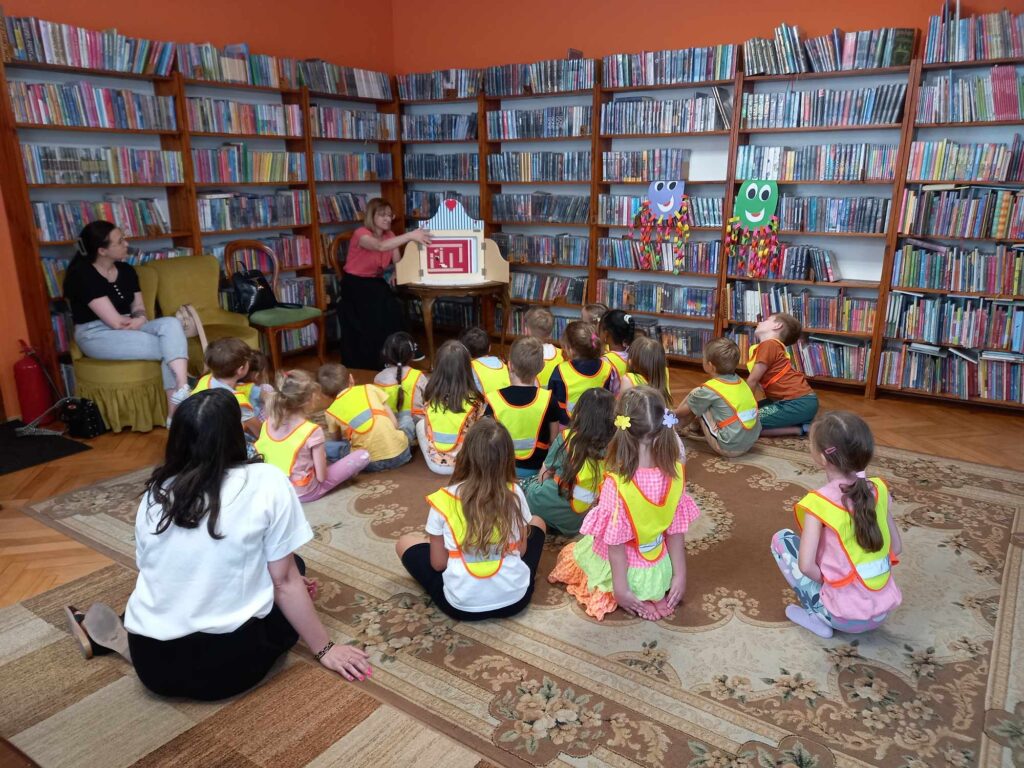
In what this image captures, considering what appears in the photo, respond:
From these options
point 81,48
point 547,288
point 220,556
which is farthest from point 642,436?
point 81,48

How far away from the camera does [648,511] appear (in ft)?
7.39

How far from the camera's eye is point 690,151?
534 centimetres

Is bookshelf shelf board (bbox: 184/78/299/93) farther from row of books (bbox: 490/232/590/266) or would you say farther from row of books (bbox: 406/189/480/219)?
row of books (bbox: 490/232/590/266)

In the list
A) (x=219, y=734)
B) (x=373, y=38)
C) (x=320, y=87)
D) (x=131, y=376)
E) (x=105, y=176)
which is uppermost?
(x=373, y=38)

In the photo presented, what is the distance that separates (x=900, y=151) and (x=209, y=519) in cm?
455

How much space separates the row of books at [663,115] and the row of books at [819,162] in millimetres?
309

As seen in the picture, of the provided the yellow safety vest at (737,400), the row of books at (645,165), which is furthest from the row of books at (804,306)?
the yellow safety vest at (737,400)

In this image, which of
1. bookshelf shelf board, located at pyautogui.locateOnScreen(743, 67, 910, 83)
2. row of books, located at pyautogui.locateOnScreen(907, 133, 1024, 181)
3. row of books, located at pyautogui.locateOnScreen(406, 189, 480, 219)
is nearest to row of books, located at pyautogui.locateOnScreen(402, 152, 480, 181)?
row of books, located at pyautogui.locateOnScreen(406, 189, 480, 219)

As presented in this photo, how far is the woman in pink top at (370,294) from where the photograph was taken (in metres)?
5.57

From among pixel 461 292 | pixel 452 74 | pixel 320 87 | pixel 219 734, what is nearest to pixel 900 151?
pixel 461 292

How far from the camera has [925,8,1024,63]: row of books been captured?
4.06 meters

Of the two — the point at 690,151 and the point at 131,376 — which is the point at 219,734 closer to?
the point at 131,376

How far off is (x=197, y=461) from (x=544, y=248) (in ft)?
15.2

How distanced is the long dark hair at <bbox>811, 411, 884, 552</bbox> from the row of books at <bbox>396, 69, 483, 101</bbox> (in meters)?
4.90
